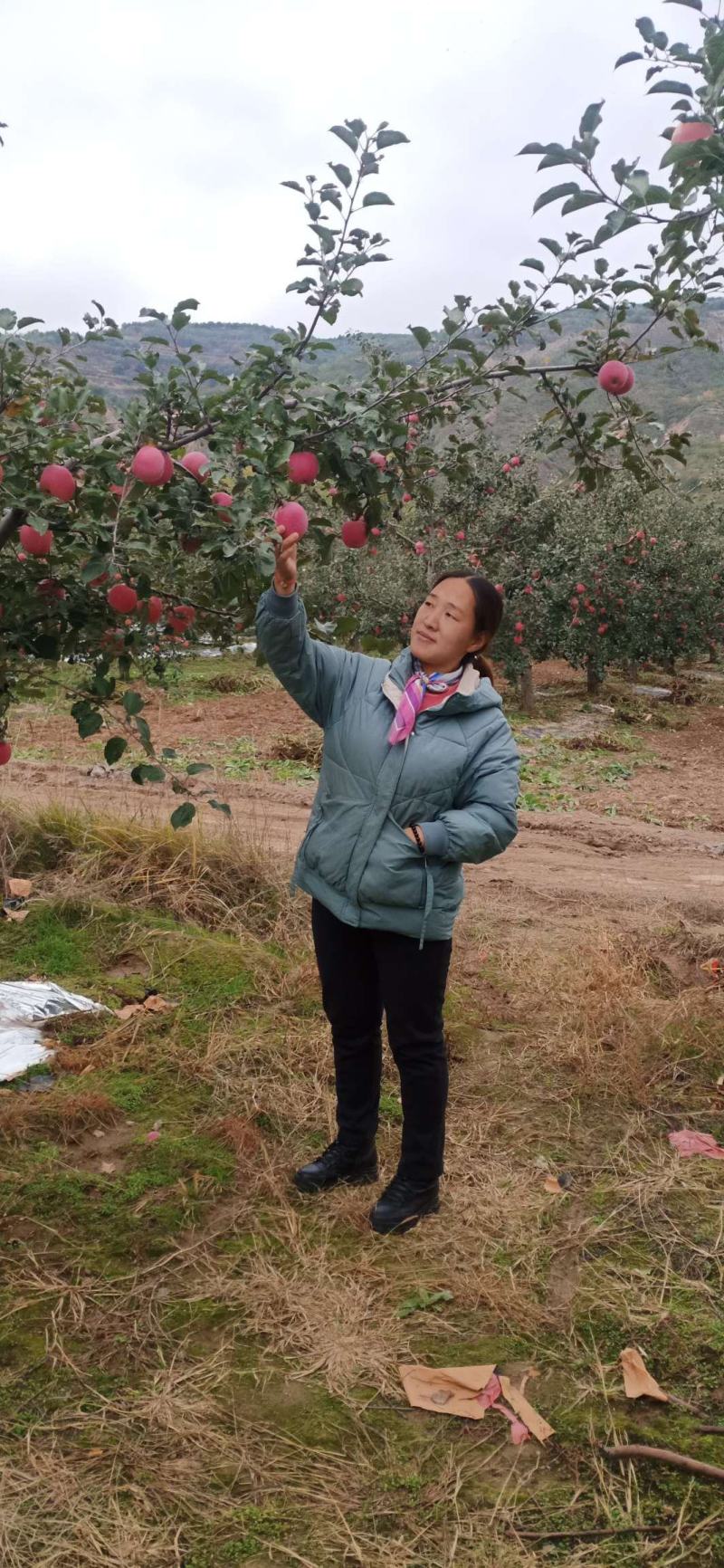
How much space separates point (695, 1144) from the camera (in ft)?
9.86

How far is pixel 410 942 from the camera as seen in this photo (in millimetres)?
2350

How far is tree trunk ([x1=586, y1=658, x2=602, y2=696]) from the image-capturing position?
498 inches

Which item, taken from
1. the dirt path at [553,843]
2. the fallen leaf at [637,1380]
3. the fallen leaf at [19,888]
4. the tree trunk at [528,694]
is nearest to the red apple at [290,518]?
the fallen leaf at [637,1380]

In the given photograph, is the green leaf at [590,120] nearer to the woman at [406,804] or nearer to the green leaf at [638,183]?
the green leaf at [638,183]

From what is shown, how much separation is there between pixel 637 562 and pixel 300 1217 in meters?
11.0

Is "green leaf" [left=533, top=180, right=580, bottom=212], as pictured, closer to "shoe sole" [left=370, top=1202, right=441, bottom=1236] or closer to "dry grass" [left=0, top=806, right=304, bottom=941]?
"shoe sole" [left=370, top=1202, right=441, bottom=1236]

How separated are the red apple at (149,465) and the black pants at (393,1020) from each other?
41.6 inches

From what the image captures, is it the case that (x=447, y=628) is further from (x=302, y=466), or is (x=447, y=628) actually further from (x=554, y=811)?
(x=554, y=811)

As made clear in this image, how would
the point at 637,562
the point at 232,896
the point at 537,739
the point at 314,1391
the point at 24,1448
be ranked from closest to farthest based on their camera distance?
1. the point at 24,1448
2. the point at 314,1391
3. the point at 232,896
4. the point at 537,739
5. the point at 637,562

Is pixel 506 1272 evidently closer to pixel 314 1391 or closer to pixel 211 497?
pixel 314 1391

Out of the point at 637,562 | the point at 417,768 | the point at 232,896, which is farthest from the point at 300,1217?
the point at 637,562

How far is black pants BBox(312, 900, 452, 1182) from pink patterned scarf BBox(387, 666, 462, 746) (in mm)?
427

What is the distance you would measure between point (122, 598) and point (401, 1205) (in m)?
1.51

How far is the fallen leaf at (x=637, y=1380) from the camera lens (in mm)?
2078
